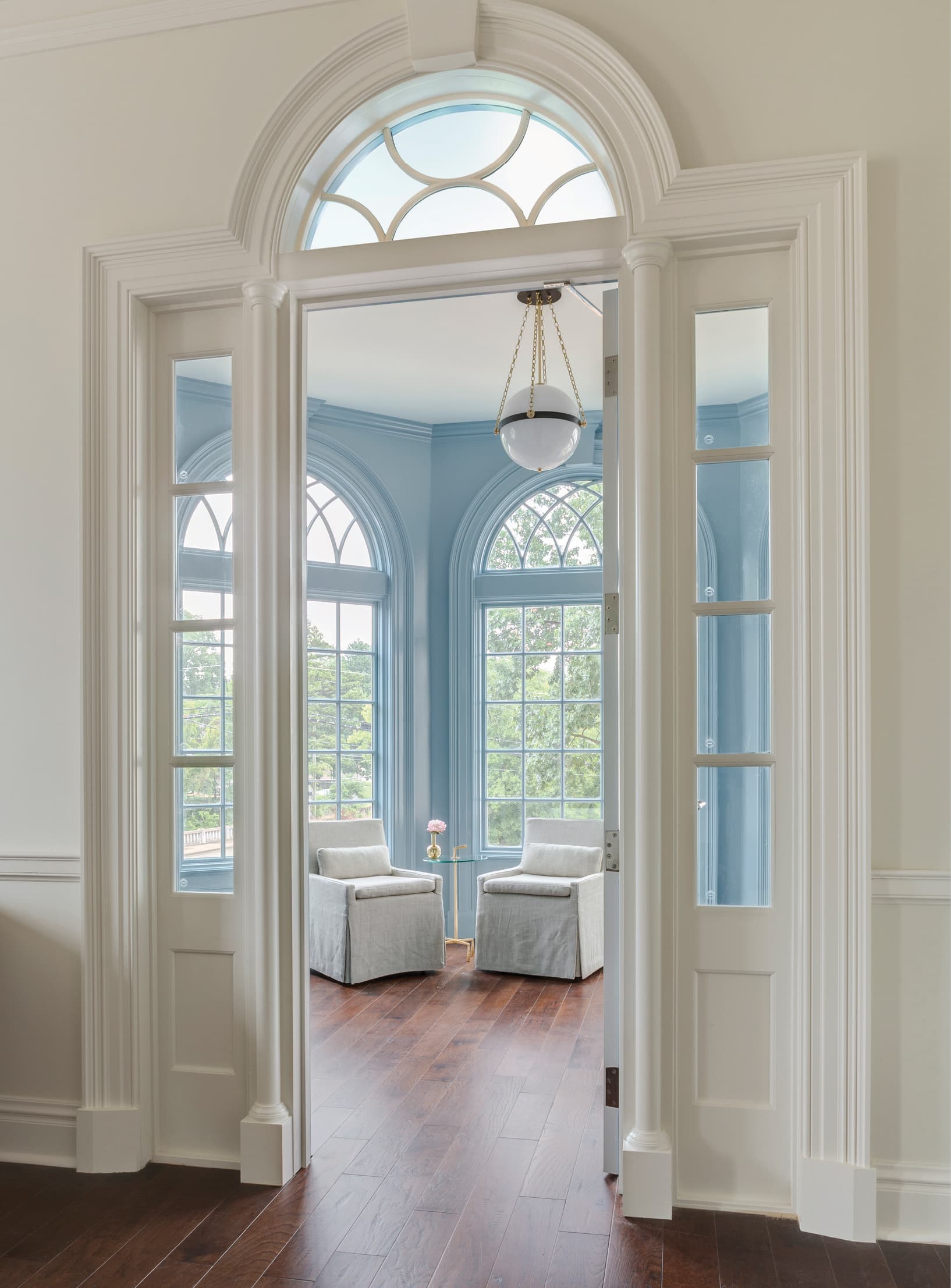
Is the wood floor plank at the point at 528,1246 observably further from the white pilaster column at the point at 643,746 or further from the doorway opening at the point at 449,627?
the doorway opening at the point at 449,627

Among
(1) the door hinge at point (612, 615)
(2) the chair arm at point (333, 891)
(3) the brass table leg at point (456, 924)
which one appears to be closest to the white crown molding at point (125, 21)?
(1) the door hinge at point (612, 615)

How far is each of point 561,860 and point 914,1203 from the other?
3.41 m

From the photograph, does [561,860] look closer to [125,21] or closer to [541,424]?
[541,424]

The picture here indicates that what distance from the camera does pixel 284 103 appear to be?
3125mm

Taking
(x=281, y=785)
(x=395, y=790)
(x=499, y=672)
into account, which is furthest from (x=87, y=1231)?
(x=499, y=672)

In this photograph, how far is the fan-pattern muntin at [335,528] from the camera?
6.95 metres

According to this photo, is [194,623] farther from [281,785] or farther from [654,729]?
[654,729]

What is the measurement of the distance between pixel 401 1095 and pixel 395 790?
3420 mm

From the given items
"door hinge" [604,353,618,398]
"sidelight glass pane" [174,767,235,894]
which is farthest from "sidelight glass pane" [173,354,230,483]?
"door hinge" [604,353,618,398]

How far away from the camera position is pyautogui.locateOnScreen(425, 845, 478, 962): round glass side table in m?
6.25

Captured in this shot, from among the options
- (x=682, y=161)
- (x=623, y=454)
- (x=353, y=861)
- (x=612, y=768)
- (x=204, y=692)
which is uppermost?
(x=682, y=161)

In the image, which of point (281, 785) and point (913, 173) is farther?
point (281, 785)

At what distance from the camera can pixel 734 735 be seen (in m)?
2.92

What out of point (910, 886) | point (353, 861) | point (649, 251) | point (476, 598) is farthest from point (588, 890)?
point (649, 251)
